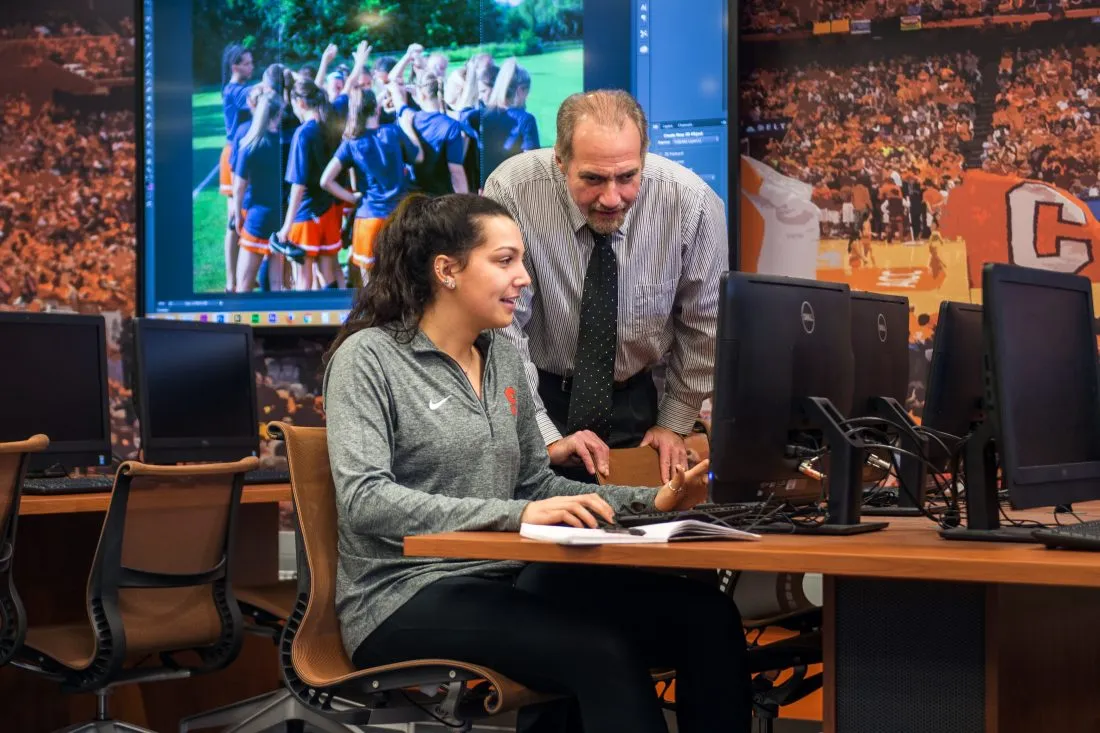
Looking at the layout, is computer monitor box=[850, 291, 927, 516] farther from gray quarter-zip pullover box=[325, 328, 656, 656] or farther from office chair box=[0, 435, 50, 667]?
office chair box=[0, 435, 50, 667]

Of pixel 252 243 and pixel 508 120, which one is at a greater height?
pixel 508 120

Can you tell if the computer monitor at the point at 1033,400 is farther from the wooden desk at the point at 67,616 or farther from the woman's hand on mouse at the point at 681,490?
the wooden desk at the point at 67,616

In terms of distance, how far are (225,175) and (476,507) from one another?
10.3ft

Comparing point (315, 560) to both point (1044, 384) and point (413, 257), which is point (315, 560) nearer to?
point (413, 257)

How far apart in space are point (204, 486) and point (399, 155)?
1.78 m

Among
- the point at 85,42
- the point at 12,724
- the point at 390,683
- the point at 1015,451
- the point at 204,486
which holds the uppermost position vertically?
the point at 85,42

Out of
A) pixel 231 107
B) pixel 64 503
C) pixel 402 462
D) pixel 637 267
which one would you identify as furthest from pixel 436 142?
pixel 402 462

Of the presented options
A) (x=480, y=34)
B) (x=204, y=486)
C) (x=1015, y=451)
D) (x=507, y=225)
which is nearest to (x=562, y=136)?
(x=507, y=225)

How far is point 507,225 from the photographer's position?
7.64ft

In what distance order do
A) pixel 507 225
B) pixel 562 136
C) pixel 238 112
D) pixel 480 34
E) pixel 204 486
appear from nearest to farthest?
pixel 507 225 < pixel 562 136 < pixel 204 486 < pixel 480 34 < pixel 238 112

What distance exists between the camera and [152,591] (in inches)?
121

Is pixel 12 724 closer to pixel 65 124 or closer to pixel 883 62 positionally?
pixel 65 124

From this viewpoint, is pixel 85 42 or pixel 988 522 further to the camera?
pixel 85 42

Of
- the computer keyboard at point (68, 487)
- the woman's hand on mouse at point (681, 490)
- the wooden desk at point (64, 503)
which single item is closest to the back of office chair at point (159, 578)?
the wooden desk at point (64, 503)
